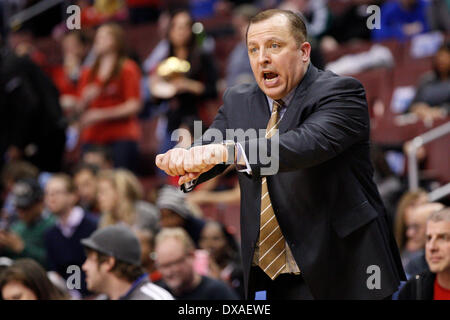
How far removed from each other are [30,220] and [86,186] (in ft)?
2.42

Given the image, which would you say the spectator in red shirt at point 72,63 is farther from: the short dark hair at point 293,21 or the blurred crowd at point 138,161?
the short dark hair at point 293,21

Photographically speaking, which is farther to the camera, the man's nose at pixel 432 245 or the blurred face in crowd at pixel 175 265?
the blurred face in crowd at pixel 175 265

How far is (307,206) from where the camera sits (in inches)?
115

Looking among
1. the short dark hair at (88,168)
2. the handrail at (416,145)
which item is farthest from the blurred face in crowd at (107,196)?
the handrail at (416,145)

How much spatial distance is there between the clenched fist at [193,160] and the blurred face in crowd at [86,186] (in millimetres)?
4836

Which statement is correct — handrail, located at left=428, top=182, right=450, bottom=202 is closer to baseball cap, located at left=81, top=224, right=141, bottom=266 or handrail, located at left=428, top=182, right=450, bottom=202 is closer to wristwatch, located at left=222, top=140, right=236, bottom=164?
baseball cap, located at left=81, top=224, right=141, bottom=266

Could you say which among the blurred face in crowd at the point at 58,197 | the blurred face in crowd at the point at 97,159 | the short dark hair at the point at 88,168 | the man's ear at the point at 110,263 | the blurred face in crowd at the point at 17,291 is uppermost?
the blurred face in crowd at the point at 97,159

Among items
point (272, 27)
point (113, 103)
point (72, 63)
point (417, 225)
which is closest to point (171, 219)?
point (417, 225)

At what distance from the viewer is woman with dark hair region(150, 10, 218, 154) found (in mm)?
7457

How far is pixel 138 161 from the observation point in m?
9.20

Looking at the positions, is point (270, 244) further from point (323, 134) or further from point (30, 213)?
point (30, 213)

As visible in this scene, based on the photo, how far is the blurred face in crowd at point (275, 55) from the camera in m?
2.93

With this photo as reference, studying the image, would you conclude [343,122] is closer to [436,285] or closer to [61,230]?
[436,285]

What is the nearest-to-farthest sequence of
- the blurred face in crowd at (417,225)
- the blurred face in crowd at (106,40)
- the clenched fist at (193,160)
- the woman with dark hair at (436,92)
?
1. the clenched fist at (193,160)
2. the blurred face in crowd at (417,225)
3. the woman with dark hair at (436,92)
4. the blurred face in crowd at (106,40)
